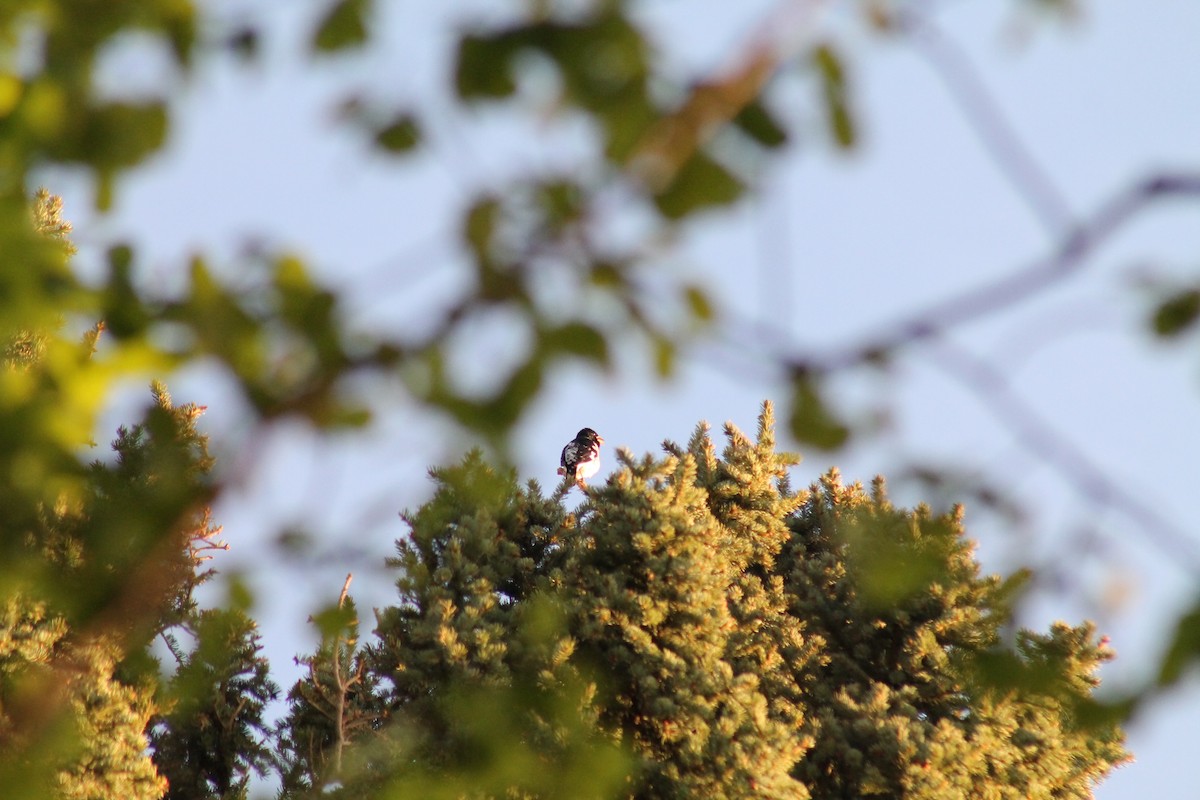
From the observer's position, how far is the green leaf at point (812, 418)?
2793mm

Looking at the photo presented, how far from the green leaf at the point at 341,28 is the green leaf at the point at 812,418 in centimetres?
114

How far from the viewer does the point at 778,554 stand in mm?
16375

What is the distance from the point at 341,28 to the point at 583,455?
1585 centimetres

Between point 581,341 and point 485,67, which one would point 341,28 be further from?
point 581,341

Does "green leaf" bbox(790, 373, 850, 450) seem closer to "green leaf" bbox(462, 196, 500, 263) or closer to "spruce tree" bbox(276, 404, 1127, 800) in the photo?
"green leaf" bbox(462, 196, 500, 263)

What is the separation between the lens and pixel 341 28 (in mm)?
2943

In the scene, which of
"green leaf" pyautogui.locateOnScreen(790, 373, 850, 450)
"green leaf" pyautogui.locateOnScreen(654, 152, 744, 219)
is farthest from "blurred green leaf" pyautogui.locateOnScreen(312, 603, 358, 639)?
"green leaf" pyautogui.locateOnScreen(654, 152, 744, 219)

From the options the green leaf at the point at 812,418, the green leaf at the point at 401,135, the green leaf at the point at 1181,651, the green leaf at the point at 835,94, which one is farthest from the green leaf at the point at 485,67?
the green leaf at the point at 1181,651

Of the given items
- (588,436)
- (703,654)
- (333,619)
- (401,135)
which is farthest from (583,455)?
(401,135)

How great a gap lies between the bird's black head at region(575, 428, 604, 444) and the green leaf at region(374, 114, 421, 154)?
16.2 m

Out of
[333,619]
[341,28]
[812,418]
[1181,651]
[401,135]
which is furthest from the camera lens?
[333,619]

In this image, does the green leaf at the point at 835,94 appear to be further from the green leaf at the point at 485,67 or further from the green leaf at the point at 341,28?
the green leaf at the point at 341,28

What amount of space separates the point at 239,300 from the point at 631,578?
11.1m

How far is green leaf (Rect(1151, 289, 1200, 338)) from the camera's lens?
2.90 meters
